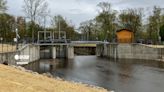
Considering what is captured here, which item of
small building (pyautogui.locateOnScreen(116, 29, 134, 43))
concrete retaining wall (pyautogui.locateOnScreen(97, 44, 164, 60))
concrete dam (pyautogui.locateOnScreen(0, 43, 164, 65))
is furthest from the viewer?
small building (pyautogui.locateOnScreen(116, 29, 134, 43))

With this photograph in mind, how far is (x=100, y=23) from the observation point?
4500 inches

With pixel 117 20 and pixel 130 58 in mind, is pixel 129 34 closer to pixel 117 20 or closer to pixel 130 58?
pixel 130 58

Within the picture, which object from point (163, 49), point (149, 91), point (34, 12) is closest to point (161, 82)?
point (149, 91)

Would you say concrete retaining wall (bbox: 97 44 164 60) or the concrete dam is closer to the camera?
the concrete dam

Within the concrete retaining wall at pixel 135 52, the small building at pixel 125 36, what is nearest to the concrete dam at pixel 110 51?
the concrete retaining wall at pixel 135 52

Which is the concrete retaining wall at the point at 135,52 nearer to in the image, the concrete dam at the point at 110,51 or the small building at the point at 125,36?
the concrete dam at the point at 110,51

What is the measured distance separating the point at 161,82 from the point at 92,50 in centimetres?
8789

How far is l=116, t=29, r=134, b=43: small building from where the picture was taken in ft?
297

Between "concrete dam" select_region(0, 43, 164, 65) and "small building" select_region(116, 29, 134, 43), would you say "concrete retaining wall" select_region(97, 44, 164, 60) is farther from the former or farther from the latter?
"small building" select_region(116, 29, 134, 43)

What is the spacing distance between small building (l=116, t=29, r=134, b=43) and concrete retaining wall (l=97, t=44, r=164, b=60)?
206 cm

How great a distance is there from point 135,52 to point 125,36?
558 cm

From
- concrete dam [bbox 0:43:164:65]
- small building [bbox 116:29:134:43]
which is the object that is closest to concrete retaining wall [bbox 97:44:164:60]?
concrete dam [bbox 0:43:164:65]

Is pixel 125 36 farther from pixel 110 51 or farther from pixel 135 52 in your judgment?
pixel 110 51

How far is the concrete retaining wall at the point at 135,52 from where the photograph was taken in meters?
82.2
